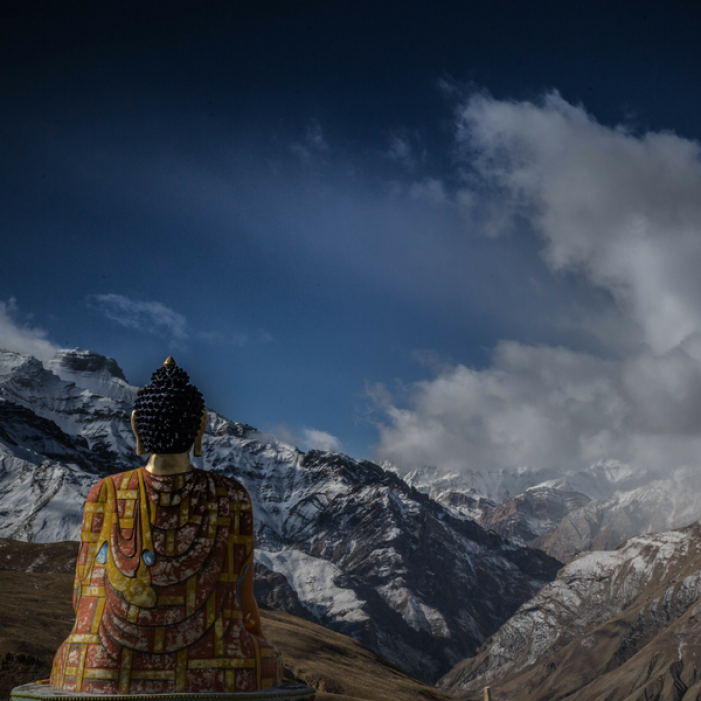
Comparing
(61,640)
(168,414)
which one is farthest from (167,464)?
(61,640)

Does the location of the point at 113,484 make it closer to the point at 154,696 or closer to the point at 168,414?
the point at 168,414

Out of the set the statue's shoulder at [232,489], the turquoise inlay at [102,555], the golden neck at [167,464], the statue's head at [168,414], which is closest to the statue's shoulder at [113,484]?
the golden neck at [167,464]

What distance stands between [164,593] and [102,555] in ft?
4.26

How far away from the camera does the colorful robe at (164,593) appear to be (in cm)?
1045

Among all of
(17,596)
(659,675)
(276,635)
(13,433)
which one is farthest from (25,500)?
(659,675)

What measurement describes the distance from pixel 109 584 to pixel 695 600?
197639 mm

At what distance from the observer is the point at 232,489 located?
39.7 feet

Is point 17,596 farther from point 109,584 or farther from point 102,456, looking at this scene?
point 102,456

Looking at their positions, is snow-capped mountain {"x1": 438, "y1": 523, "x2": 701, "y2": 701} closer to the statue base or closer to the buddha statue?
the statue base

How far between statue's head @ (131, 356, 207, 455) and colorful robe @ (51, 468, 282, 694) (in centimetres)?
58

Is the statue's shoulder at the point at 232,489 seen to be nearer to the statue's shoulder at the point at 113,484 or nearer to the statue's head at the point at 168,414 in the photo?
the statue's head at the point at 168,414

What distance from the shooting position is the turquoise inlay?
447 inches

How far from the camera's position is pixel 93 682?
1030cm

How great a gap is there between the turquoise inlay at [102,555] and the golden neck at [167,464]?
1.44 metres
